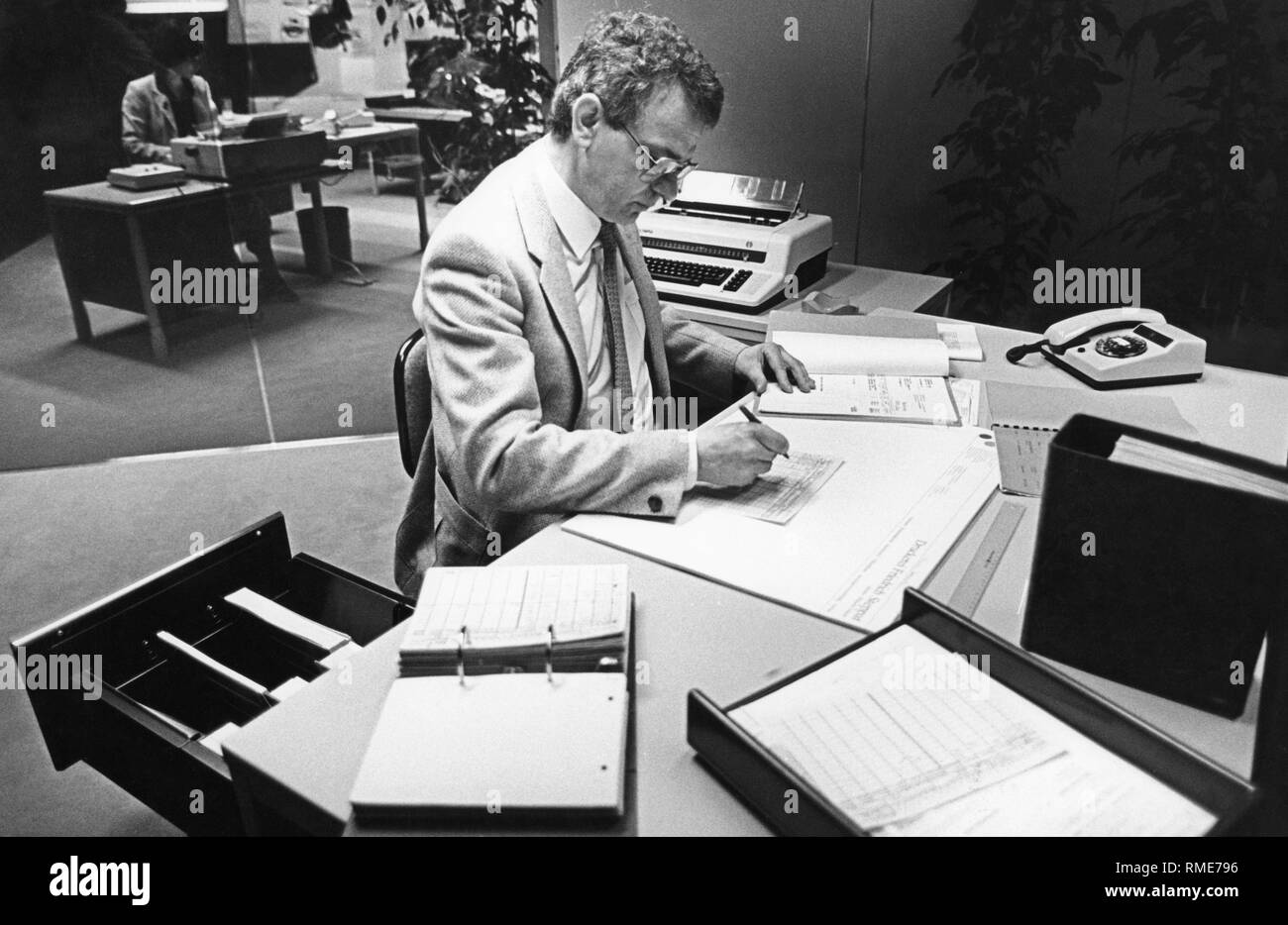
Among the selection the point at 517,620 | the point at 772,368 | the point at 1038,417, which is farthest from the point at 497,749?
the point at 1038,417

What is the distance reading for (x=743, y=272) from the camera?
233cm

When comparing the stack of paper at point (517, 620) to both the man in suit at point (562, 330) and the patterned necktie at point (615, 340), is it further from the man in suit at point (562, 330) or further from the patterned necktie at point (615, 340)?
the patterned necktie at point (615, 340)

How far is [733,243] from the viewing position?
238cm

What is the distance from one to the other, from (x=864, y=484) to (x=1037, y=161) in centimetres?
181

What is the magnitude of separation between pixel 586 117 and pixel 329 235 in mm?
2512

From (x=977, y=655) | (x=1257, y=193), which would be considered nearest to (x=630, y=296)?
(x=977, y=655)

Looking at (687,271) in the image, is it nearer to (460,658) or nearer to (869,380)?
(869,380)

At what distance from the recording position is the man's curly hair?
1.39m

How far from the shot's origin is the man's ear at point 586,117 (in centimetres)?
141

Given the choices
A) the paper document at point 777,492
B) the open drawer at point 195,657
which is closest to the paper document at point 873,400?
the paper document at point 777,492

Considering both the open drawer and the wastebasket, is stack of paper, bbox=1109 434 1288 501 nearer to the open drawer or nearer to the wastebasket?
the open drawer

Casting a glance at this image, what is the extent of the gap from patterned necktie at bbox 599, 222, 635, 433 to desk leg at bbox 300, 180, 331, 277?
7.63ft

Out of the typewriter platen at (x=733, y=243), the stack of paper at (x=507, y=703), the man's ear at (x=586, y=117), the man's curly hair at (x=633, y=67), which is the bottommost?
the stack of paper at (x=507, y=703)
